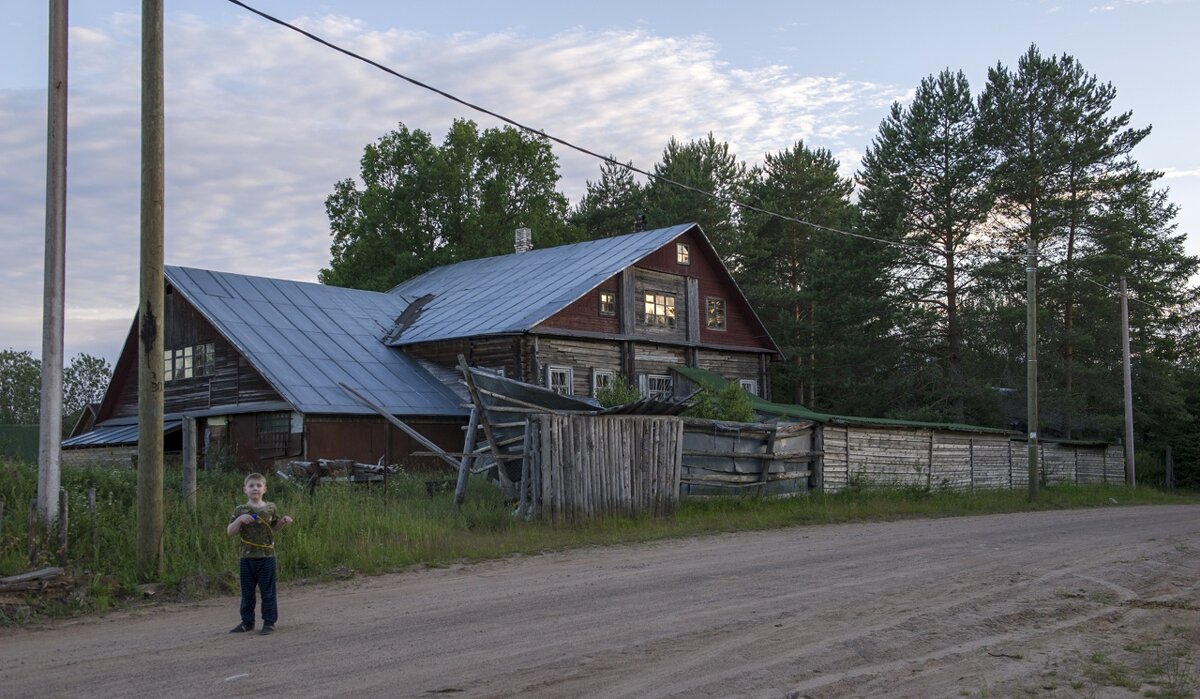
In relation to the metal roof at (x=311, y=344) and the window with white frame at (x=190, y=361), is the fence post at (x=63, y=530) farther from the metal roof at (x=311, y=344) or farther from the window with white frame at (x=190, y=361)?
the window with white frame at (x=190, y=361)

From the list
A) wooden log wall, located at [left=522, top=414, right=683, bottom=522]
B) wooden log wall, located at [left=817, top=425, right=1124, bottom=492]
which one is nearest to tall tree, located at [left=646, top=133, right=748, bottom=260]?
wooden log wall, located at [left=817, top=425, right=1124, bottom=492]

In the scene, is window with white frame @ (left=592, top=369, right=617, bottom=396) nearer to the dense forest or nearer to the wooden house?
the wooden house

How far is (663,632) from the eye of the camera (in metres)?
9.52

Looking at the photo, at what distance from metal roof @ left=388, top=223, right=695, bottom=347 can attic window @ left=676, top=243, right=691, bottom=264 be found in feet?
1.72

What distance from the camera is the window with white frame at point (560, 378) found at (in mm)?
32375

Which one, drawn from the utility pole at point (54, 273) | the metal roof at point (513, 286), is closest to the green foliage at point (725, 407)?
the metal roof at point (513, 286)

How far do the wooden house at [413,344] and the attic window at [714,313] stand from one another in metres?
0.05

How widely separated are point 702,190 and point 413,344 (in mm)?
23750

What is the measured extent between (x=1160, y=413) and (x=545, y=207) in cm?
2903

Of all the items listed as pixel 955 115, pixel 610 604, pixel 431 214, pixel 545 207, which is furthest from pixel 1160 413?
pixel 610 604

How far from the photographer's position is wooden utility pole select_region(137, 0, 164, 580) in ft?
40.1

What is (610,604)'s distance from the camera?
1108 centimetres

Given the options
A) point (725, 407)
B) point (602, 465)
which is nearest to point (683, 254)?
point (725, 407)

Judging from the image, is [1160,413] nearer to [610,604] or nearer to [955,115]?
[955,115]
